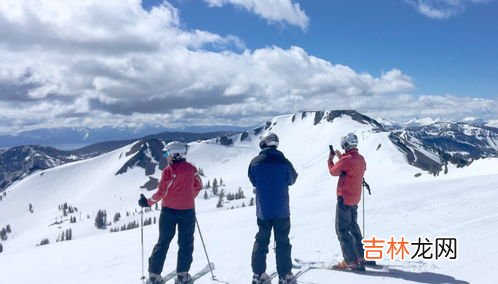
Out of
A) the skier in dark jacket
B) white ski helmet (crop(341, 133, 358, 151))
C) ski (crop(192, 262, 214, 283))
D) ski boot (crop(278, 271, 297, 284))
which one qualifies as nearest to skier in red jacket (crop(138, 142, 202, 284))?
ski (crop(192, 262, 214, 283))

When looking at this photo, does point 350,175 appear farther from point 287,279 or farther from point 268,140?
point 287,279

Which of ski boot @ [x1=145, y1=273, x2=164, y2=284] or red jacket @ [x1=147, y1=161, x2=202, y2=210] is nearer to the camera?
red jacket @ [x1=147, y1=161, x2=202, y2=210]

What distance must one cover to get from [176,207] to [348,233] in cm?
423

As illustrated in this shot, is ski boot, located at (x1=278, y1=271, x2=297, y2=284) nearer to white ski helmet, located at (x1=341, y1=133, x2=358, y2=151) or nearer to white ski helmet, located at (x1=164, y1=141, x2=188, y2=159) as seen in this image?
white ski helmet, located at (x1=341, y1=133, x2=358, y2=151)

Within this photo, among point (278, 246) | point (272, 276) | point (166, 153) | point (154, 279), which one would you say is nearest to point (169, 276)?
point (154, 279)

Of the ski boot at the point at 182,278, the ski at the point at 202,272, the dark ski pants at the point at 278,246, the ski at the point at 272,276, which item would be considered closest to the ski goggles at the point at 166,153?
the dark ski pants at the point at 278,246

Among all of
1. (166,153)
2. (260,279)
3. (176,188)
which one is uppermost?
(166,153)

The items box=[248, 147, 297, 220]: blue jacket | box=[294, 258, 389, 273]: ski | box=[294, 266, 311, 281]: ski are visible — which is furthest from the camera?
box=[294, 258, 389, 273]: ski

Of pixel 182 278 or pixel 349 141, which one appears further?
pixel 349 141

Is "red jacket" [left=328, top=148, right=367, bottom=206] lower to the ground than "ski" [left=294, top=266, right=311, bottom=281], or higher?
higher

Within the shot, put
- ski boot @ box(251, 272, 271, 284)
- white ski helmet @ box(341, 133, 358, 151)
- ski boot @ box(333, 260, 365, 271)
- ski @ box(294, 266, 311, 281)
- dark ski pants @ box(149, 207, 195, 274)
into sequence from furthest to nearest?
white ski helmet @ box(341, 133, 358, 151) → ski boot @ box(333, 260, 365, 271) → ski @ box(294, 266, 311, 281) → dark ski pants @ box(149, 207, 195, 274) → ski boot @ box(251, 272, 271, 284)

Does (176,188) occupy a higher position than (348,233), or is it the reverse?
(176,188)

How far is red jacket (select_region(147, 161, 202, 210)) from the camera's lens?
962 centimetres

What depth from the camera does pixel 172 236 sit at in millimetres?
9844
